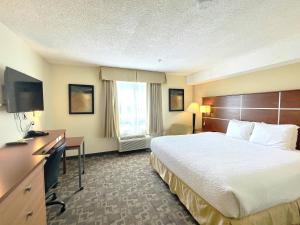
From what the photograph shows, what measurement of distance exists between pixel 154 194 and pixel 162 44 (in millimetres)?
2405

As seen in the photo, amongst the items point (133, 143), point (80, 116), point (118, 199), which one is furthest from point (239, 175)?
point (80, 116)

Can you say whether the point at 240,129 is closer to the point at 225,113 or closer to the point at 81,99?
the point at 225,113

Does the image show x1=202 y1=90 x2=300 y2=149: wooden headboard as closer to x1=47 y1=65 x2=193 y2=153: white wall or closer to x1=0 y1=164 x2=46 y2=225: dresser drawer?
x1=47 y1=65 x2=193 y2=153: white wall

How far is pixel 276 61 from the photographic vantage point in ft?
8.35

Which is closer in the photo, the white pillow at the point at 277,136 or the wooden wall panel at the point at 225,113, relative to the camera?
the white pillow at the point at 277,136

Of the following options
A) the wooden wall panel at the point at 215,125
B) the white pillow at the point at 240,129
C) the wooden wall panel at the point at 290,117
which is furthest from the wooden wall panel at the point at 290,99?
the wooden wall panel at the point at 215,125

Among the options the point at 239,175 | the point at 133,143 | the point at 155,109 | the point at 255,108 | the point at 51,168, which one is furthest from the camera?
the point at 155,109

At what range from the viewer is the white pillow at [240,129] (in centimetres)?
307

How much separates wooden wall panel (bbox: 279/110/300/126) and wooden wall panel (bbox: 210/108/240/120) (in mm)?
885

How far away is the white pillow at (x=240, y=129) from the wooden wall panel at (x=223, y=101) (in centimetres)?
52

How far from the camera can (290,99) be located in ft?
8.73

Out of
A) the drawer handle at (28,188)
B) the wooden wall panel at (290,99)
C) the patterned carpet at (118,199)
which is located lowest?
the patterned carpet at (118,199)

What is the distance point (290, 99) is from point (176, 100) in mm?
2840

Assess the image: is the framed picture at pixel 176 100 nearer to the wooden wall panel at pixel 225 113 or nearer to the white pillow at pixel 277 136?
the wooden wall panel at pixel 225 113
